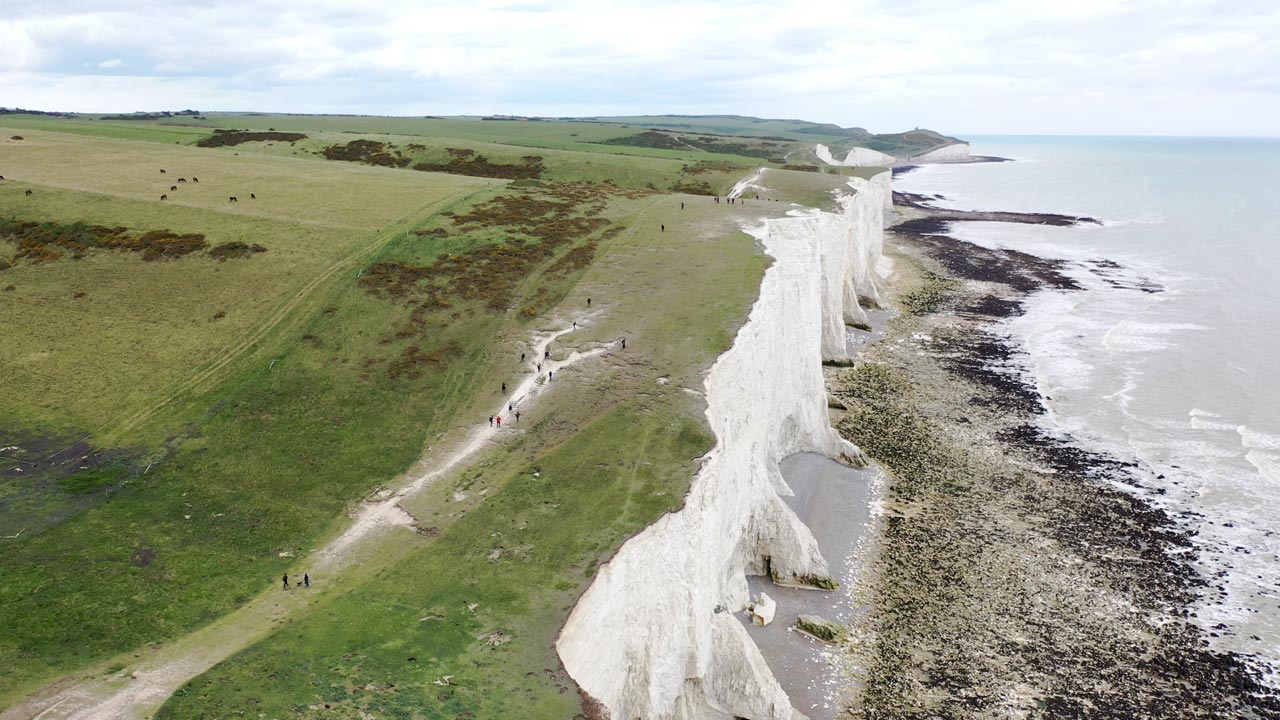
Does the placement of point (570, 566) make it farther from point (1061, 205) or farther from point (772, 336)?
point (1061, 205)

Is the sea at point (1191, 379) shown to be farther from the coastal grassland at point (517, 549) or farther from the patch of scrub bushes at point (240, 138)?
the patch of scrub bushes at point (240, 138)

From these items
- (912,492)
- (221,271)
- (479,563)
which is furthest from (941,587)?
(221,271)

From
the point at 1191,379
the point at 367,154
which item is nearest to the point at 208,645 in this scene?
the point at 1191,379

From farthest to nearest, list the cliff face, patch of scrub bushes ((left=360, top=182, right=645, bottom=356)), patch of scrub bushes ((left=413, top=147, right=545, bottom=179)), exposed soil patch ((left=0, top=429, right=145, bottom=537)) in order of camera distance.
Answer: patch of scrub bushes ((left=413, top=147, right=545, bottom=179)) < patch of scrub bushes ((left=360, top=182, right=645, bottom=356)) < exposed soil patch ((left=0, top=429, right=145, bottom=537)) < the cliff face

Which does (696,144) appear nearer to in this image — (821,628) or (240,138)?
(240,138)

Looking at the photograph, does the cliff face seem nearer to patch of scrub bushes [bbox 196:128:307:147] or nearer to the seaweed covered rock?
the seaweed covered rock

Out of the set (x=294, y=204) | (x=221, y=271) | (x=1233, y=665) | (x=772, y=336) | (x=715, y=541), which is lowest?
(x=1233, y=665)

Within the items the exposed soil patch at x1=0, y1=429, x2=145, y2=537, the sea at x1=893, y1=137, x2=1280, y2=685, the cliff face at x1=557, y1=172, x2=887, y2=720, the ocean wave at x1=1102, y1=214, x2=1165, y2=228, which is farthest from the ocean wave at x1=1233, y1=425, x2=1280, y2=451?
the ocean wave at x1=1102, y1=214, x2=1165, y2=228
